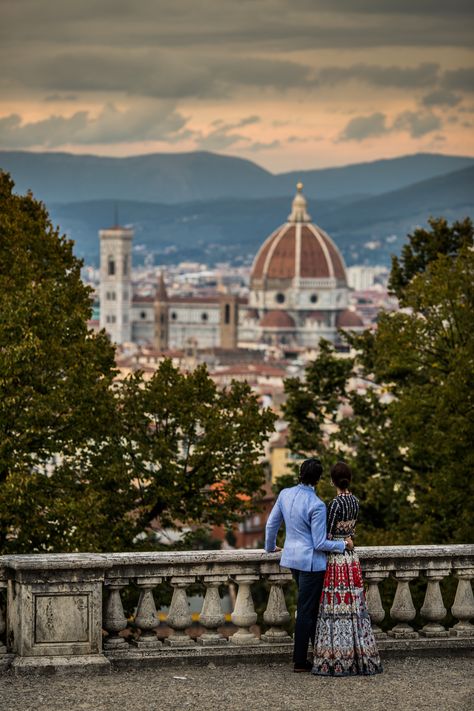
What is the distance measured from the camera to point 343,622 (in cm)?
1091

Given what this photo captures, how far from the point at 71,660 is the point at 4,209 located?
18.5 m

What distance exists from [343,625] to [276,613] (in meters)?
0.79

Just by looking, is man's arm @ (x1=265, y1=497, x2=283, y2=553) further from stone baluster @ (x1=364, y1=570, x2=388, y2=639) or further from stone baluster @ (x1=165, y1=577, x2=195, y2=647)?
stone baluster @ (x1=364, y1=570, x2=388, y2=639)

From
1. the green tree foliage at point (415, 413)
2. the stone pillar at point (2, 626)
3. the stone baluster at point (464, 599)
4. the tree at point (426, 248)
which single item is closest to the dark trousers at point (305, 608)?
the stone baluster at point (464, 599)

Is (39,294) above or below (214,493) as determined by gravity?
above

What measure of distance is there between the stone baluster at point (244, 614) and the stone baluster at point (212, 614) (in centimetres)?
8

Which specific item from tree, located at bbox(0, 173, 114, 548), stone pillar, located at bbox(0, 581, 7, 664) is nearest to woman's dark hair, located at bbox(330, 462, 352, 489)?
stone pillar, located at bbox(0, 581, 7, 664)

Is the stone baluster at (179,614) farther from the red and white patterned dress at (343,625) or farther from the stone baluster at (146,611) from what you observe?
the red and white patterned dress at (343,625)

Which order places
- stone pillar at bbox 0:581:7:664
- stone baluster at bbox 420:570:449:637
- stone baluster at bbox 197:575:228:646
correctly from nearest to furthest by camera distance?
stone pillar at bbox 0:581:7:664
stone baluster at bbox 197:575:228:646
stone baluster at bbox 420:570:449:637

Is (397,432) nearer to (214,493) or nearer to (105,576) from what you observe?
(214,493)

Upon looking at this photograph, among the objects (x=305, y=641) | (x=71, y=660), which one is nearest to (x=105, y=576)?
(x=71, y=660)

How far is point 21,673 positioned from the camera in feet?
35.2

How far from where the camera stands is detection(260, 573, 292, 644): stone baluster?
11.5 metres

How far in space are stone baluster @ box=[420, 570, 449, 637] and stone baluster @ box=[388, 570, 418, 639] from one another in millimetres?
104
